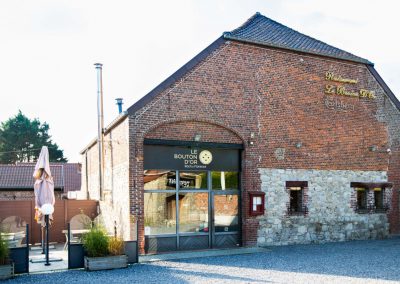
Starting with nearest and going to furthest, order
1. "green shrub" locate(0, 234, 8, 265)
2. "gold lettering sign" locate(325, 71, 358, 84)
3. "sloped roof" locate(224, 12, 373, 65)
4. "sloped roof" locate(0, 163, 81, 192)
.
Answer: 1. "green shrub" locate(0, 234, 8, 265)
2. "sloped roof" locate(224, 12, 373, 65)
3. "gold lettering sign" locate(325, 71, 358, 84)
4. "sloped roof" locate(0, 163, 81, 192)

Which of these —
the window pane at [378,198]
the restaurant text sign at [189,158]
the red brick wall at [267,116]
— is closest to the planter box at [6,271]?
the red brick wall at [267,116]

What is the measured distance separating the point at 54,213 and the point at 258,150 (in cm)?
790

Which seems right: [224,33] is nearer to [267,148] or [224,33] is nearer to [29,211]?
[267,148]

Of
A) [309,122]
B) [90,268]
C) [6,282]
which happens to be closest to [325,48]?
[309,122]

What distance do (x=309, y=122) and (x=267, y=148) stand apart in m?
2.12

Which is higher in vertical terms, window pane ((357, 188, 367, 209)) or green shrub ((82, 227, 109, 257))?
window pane ((357, 188, 367, 209))

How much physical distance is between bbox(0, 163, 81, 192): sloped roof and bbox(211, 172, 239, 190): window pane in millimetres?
17366

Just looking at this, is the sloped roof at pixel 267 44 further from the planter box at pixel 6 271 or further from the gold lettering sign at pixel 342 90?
the planter box at pixel 6 271

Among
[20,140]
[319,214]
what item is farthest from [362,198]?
[20,140]

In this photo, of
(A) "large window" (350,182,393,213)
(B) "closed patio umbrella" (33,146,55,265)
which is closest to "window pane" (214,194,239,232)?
(A) "large window" (350,182,393,213)

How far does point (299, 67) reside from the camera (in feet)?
52.9

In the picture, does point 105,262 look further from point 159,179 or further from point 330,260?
point 330,260

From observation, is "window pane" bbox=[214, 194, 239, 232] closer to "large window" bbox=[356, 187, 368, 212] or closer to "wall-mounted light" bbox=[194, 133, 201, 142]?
"wall-mounted light" bbox=[194, 133, 201, 142]

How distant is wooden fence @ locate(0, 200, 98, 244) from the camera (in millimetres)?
16047
